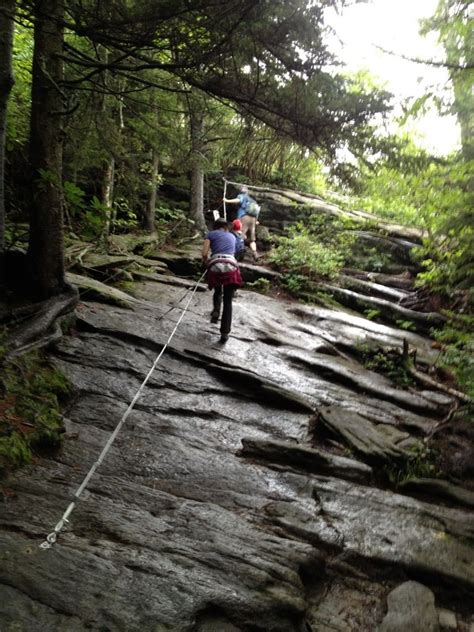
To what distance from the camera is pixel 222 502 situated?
431 centimetres

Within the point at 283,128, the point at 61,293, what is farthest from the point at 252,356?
the point at 283,128

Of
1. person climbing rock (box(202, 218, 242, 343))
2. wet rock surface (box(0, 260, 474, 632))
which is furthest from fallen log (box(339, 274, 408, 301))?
person climbing rock (box(202, 218, 242, 343))

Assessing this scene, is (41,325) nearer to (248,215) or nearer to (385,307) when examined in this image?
(385,307)

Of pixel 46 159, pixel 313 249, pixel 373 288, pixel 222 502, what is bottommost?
pixel 222 502

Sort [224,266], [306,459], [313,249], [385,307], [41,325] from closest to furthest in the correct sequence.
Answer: [306,459] < [41,325] < [224,266] < [385,307] < [313,249]

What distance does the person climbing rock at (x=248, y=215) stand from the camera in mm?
14148

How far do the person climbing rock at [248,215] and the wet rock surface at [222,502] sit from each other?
700 cm

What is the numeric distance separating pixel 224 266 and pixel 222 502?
4.61m

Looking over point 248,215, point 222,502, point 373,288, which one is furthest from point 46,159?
point 373,288

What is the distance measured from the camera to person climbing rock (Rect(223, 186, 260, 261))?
1415 centimetres

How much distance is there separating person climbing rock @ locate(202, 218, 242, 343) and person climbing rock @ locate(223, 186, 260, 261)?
608cm

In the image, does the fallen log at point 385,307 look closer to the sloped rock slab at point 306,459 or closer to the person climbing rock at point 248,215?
the person climbing rock at point 248,215

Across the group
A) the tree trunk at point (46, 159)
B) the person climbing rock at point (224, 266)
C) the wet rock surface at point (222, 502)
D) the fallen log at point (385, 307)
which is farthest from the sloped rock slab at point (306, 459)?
the fallen log at point (385, 307)

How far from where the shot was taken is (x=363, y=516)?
4465mm
